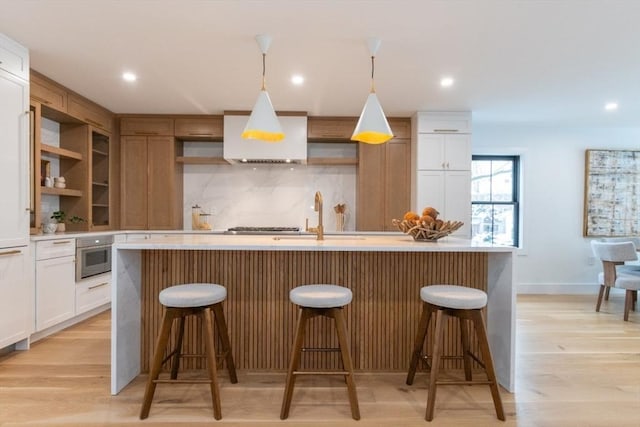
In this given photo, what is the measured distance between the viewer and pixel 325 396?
84.2 inches

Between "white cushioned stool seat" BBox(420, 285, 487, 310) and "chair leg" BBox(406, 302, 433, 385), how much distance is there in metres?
0.14

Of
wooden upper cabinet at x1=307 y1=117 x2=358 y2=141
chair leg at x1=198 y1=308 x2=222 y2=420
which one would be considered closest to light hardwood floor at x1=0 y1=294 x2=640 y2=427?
chair leg at x1=198 y1=308 x2=222 y2=420

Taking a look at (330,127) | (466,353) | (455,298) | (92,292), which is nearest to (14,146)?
(92,292)

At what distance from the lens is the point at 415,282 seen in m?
2.42

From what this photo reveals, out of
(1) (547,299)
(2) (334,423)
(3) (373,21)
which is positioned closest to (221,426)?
(2) (334,423)

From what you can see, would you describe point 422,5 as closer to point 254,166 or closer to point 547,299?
point 254,166

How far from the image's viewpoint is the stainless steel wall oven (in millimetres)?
3512

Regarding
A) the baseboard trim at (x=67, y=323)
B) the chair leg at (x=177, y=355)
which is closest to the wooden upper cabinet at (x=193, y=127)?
the baseboard trim at (x=67, y=323)

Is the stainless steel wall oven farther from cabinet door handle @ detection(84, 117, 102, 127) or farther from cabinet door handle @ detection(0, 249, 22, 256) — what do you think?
cabinet door handle @ detection(84, 117, 102, 127)

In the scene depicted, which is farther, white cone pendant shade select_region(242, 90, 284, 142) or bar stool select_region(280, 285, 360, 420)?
white cone pendant shade select_region(242, 90, 284, 142)

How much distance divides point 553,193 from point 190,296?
5.22 m

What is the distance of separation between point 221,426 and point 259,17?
242cm

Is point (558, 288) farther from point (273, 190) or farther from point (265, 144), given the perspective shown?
point (265, 144)

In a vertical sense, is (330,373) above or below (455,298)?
below
